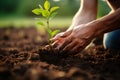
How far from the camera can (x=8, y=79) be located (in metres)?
1.98

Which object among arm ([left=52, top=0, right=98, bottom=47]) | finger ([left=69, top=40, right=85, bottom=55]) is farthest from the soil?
arm ([left=52, top=0, right=98, bottom=47])

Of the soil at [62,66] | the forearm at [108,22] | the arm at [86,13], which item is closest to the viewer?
the soil at [62,66]

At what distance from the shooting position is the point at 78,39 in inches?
109

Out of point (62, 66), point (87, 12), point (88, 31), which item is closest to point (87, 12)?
point (87, 12)

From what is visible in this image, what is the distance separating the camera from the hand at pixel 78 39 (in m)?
2.77

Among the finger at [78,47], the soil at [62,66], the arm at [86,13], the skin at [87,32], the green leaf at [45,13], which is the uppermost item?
the arm at [86,13]

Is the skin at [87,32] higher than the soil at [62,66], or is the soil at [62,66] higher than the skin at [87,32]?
the skin at [87,32]

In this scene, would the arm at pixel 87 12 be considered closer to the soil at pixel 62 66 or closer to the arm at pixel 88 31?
the soil at pixel 62 66

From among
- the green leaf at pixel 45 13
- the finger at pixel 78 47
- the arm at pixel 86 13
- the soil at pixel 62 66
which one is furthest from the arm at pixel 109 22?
the arm at pixel 86 13

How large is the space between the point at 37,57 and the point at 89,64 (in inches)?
20.5

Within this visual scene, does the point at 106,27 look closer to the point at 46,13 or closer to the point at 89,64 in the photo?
the point at 89,64

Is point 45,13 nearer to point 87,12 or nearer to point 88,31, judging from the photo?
point 88,31

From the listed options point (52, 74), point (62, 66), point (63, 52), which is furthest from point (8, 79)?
point (63, 52)

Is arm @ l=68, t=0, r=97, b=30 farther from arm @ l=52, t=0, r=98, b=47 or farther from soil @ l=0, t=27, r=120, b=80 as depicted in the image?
soil @ l=0, t=27, r=120, b=80
